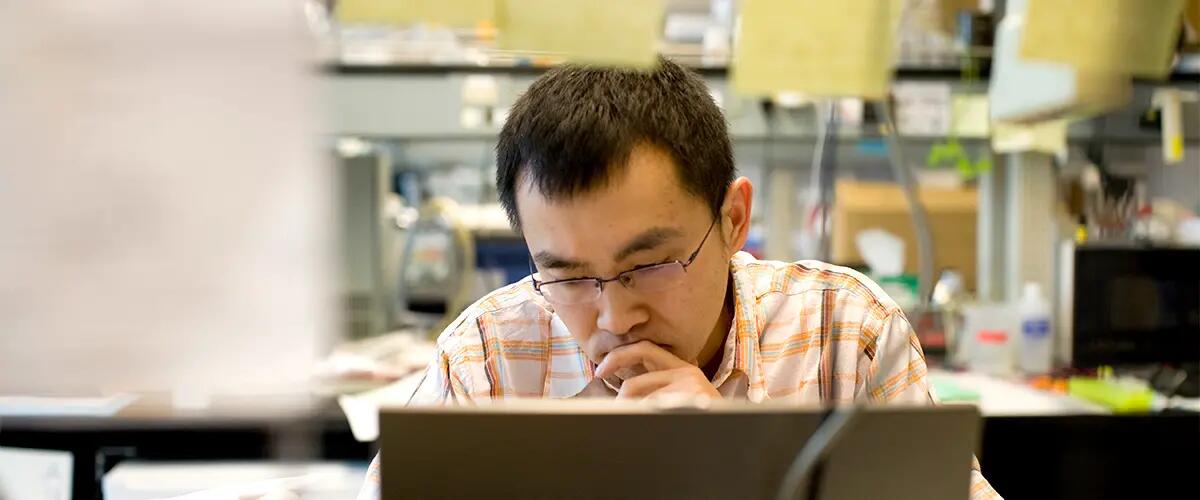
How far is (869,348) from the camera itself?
1.25 meters

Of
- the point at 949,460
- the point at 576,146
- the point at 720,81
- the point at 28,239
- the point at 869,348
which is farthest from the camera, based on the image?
the point at 720,81

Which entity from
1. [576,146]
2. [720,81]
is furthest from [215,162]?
[720,81]

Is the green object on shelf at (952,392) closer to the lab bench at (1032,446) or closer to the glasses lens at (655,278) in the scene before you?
the lab bench at (1032,446)

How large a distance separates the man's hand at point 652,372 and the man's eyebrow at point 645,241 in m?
0.12

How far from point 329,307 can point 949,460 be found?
500 millimetres

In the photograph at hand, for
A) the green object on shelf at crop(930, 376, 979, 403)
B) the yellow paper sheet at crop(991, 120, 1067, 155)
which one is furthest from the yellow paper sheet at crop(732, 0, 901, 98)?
the yellow paper sheet at crop(991, 120, 1067, 155)

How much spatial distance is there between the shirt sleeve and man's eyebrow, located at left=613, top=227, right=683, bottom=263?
392mm

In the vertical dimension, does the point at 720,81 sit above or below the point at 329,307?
above

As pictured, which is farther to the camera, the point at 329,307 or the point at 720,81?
the point at 720,81

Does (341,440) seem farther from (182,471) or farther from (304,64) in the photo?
(304,64)

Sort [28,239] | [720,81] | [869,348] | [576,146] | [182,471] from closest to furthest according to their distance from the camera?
1. [28,239]
2. [576,146]
3. [869,348]
4. [182,471]
5. [720,81]

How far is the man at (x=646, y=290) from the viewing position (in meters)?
1.04

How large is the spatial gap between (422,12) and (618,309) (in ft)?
1.65

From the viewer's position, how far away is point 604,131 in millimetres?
1054
